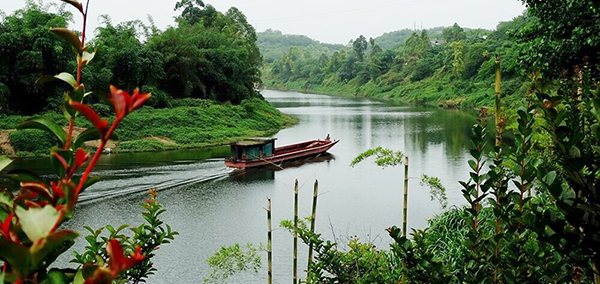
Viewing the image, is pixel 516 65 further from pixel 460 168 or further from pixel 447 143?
pixel 447 143

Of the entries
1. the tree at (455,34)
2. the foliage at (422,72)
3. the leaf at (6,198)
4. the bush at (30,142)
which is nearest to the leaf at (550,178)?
the leaf at (6,198)

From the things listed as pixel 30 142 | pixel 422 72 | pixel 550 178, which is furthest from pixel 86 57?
pixel 422 72

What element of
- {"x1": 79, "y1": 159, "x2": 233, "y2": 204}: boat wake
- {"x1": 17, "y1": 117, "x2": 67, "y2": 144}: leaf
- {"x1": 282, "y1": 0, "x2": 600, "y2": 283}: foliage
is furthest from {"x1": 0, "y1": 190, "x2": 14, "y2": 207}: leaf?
Result: {"x1": 79, "y1": 159, "x2": 233, "y2": 204}: boat wake

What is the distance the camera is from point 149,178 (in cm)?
1366

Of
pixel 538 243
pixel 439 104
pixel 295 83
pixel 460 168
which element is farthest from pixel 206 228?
pixel 295 83

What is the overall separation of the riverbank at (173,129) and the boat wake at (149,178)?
2.45m

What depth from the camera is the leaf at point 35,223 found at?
1.97ft

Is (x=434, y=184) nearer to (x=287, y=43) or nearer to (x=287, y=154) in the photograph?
(x=287, y=154)

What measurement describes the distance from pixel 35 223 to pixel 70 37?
372 millimetres

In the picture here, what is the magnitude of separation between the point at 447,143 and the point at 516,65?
1189cm

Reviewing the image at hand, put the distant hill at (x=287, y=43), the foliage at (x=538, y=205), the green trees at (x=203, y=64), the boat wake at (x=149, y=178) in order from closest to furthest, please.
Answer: the foliage at (x=538, y=205), the boat wake at (x=149, y=178), the green trees at (x=203, y=64), the distant hill at (x=287, y=43)

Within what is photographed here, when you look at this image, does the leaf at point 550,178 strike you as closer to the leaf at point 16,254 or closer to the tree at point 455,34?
the leaf at point 16,254

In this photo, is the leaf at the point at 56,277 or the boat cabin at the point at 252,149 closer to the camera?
the leaf at the point at 56,277

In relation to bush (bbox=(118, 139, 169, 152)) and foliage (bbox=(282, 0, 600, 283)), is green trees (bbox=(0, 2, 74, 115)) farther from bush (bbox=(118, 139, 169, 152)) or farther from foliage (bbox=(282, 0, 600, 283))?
foliage (bbox=(282, 0, 600, 283))
